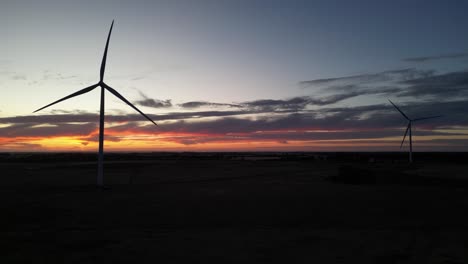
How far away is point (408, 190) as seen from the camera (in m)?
28.8

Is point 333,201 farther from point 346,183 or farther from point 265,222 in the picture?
point 346,183

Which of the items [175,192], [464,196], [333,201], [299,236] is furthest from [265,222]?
[464,196]

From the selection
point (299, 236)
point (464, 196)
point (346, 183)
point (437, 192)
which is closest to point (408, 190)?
point (437, 192)

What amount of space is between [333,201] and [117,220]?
13817mm

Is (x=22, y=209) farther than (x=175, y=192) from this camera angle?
No

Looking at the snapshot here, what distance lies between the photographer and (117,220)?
55.5 feet

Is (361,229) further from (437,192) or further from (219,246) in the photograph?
(437,192)

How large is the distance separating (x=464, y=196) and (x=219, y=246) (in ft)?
70.3

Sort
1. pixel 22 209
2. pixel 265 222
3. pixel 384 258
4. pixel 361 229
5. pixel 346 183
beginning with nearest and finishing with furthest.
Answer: pixel 384 258
pixel 361 229
pixel 265 222
pixel 22 209
pixel 346 183

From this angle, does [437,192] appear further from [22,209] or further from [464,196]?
[22,209]

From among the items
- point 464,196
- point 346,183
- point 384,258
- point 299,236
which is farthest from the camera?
point 346,183

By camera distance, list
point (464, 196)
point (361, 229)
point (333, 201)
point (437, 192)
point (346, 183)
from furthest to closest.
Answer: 1. point (346, 183)
2. point (437, 192)
3. point (464, 196)
4. point (333, 201)
5. point (361, 229)

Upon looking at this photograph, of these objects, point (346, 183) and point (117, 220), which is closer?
point (117, 220)

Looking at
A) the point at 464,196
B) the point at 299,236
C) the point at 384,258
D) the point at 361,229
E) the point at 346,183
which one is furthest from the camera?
the point at 346,183
